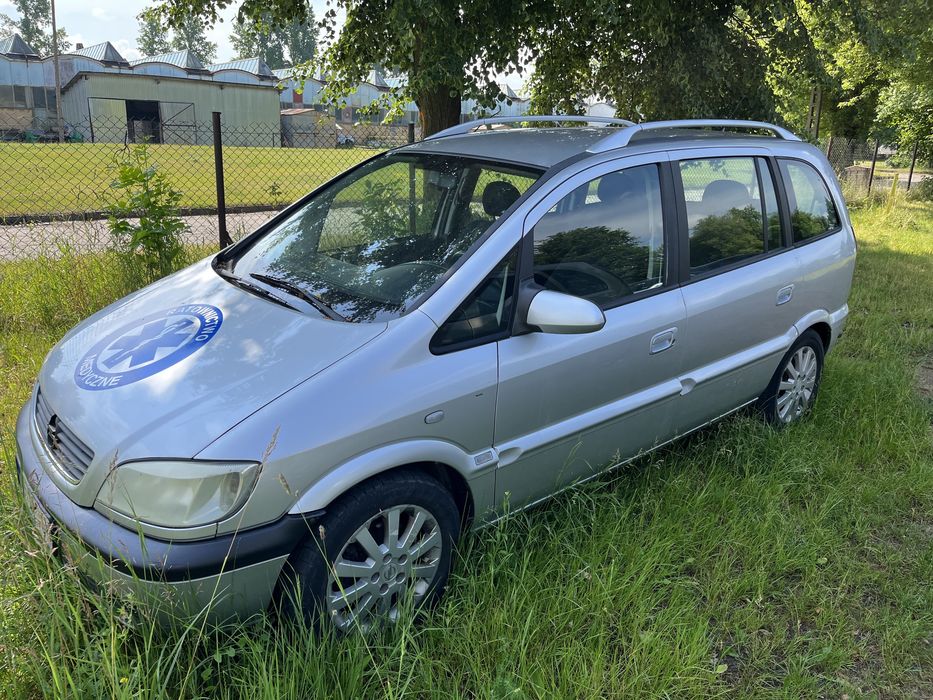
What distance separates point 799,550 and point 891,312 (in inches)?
196

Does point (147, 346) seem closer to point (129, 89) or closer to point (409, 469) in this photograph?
point (409, 469)

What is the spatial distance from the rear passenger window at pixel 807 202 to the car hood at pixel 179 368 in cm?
281

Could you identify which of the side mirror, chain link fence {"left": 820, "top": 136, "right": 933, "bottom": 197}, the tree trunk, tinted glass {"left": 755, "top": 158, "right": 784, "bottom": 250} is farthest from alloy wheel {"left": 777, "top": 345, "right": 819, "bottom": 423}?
chain link fence {"left": 820, "top": 136, "right": 933, "bottom": 197}

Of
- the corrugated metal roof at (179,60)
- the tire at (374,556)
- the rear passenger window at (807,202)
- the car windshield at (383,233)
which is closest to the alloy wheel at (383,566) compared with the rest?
the tire at (374,556)

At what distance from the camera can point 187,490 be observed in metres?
2.05

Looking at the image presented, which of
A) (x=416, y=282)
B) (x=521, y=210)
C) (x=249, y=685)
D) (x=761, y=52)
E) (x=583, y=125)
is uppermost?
Result: (x=761, y=52)

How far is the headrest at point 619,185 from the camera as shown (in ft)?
10.2

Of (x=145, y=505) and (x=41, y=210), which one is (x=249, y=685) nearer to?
(x=145, y=505)

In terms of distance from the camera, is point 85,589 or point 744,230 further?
point 744,230

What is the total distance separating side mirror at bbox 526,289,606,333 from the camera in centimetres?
251

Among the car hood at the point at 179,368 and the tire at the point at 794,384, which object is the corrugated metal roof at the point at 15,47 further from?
the tire at the point at 794,384

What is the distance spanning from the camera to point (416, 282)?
2.73 metres

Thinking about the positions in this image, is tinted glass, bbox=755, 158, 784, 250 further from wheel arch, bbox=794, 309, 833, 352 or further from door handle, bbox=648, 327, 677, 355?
door handle, bbox=648, 327, 677, 355

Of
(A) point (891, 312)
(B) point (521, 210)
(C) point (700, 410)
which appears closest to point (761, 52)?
(A) point (891, 312)
